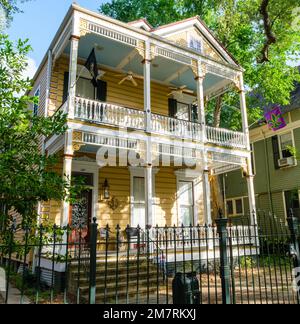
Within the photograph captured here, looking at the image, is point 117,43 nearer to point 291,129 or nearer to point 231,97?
point 231,97

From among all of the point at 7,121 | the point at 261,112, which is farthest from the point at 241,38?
the point at 7,121

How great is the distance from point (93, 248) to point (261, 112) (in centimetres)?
1952

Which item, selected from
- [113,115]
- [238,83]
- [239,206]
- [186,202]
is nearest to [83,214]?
[113,115]

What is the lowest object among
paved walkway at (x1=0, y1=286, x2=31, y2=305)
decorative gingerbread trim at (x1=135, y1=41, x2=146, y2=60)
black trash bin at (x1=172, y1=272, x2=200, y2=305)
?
paved walkway at (x1=0, y1=286, x2=31, y2=305)

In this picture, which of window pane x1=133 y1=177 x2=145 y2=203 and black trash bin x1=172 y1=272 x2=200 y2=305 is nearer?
black trash bin x1=172 y1=272 x2=200 y2=305

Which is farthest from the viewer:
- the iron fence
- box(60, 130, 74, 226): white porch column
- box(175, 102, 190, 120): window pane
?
box(175, 102, 190, 120): window pane

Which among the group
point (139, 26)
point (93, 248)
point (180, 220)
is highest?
point (139, 26)

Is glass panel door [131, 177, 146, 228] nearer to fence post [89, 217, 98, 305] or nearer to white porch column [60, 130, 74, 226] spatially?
white porch column [60, 130, 74, 226]

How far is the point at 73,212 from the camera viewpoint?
1162 centimetres

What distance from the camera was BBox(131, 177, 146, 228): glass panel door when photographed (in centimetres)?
1291

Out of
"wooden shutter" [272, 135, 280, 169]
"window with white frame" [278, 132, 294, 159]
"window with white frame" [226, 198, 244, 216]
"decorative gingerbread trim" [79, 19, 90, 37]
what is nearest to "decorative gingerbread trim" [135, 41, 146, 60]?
"decorative gingerbread trim" [79, 19, 90, 37]

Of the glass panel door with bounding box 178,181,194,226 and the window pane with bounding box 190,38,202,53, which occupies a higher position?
the window pane with bounding box 190,38,202,53

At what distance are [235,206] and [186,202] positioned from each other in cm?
906

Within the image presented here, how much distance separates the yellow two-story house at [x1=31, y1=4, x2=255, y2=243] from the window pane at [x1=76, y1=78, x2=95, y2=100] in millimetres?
40
